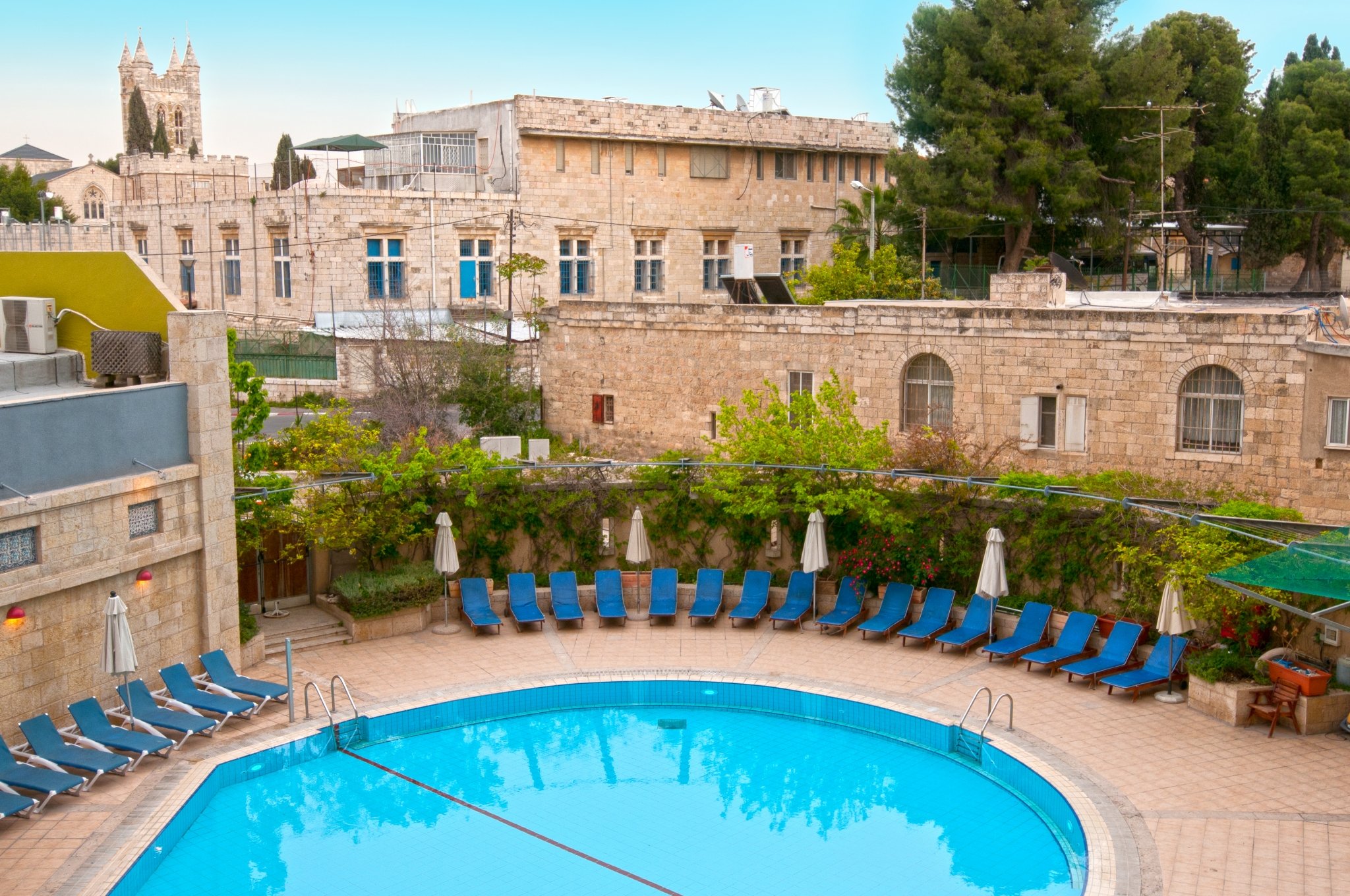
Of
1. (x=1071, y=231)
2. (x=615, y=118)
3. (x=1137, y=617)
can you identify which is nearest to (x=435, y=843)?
(x=1137, y=617)

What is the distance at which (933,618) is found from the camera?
1875 cm

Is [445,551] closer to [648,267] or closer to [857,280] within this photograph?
[857,280]

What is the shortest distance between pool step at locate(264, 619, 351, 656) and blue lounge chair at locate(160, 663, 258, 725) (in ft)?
8.02

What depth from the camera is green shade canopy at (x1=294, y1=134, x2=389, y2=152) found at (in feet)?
119

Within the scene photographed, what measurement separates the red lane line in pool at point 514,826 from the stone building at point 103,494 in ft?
9.76

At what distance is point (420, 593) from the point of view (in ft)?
63.9

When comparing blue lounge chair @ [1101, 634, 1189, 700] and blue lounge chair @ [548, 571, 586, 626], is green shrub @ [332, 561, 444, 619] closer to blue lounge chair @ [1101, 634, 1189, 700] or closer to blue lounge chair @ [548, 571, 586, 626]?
blue lounge chair @ [548, 571, 586, 626]

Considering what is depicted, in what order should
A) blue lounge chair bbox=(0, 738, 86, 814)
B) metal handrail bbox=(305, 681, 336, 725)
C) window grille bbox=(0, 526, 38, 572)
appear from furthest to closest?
1. metal handrail bbox=(305, 681, 336, 725)
2. window grille bbox=(0, 526, 38, 572)
3. blue lounge chair bbox=(0, 738, 86, 814)

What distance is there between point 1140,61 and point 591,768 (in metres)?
29.1

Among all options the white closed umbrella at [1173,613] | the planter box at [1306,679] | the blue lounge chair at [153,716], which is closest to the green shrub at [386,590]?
the blue lounge chair at [153,716]

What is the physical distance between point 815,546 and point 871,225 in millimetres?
20183

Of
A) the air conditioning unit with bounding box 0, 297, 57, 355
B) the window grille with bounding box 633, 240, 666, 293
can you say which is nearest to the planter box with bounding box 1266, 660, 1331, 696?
the air conditioning unit with bounding box 0, 297, 57, 355

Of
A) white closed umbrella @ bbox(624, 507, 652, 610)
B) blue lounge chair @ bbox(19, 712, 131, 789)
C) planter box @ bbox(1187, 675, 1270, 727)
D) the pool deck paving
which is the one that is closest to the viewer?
the pool deck paving

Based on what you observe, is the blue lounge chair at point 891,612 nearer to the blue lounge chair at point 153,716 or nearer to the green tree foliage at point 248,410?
the blue lounge chair at point 153,716
